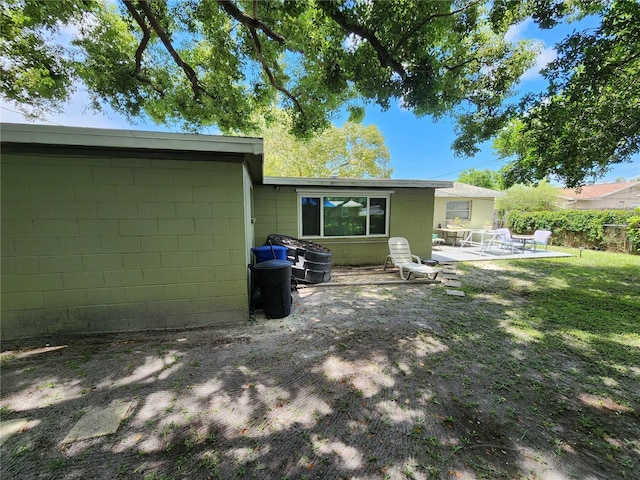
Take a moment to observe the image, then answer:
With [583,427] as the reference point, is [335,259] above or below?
above

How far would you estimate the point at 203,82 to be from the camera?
7.91 meters

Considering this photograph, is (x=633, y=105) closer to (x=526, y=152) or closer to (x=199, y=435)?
(x=526, y=152)

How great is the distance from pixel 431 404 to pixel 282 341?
1897mm

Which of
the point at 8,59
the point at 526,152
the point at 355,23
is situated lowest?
the point at 526,152

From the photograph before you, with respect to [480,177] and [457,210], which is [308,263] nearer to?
[457,210]

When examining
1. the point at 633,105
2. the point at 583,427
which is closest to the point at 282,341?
the point at 583,427

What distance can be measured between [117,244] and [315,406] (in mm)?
3321

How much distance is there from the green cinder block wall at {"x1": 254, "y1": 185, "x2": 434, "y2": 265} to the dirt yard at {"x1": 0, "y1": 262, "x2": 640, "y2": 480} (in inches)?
159

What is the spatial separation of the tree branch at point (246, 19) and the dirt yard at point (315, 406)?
5399mm

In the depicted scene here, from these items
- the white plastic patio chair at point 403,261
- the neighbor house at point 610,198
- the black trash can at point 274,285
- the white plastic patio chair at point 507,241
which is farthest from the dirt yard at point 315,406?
the neighbor house at point 610,198

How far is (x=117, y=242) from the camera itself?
11.4 ft

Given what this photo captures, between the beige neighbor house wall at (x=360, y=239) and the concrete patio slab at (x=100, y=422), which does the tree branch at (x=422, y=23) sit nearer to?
the beige neighbor house wall at (x=360, y=239)

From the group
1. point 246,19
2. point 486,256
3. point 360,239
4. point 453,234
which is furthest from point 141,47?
point 453,234

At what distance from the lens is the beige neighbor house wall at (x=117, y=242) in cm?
323
